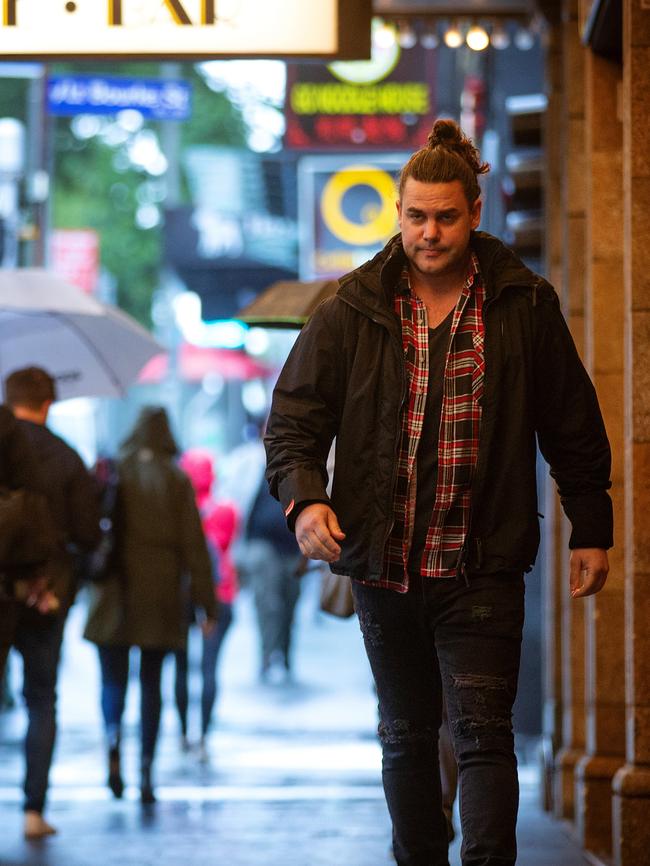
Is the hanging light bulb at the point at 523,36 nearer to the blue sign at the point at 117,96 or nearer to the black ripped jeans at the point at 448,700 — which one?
the blue sign at the point at 117,96

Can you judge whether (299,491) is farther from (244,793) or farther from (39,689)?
(244,793)

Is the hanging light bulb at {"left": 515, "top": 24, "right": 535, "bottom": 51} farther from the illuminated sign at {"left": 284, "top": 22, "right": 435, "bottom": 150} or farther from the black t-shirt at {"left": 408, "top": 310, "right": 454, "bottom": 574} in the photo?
the black t-shirt at {"left": 408, "top": 310, "right": 454, "bottom": 574}

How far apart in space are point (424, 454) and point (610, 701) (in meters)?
3.01

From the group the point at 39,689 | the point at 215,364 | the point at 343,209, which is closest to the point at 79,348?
the point at 39,689

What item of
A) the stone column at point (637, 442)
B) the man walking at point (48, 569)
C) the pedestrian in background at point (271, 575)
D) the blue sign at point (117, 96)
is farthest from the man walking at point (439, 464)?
the blue sign at point (117, 96)

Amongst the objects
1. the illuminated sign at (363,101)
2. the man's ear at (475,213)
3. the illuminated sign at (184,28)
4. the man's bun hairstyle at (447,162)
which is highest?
the illuminated sign at (363,101)

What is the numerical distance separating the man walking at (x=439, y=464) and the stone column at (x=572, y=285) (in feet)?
11.5

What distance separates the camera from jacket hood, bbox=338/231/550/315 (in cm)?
478

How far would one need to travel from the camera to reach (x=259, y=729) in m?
12.1

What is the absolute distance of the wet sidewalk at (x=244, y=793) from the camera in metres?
7.25

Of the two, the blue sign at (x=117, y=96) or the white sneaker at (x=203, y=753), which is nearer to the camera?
the white sneaker at (x=203, y=753)

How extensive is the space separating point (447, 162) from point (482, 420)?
0.73 m

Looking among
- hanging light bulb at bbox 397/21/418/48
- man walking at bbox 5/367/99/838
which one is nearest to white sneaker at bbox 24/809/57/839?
man walking at bbox 5/367/99/838

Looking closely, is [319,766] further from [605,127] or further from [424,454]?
[424,454]
